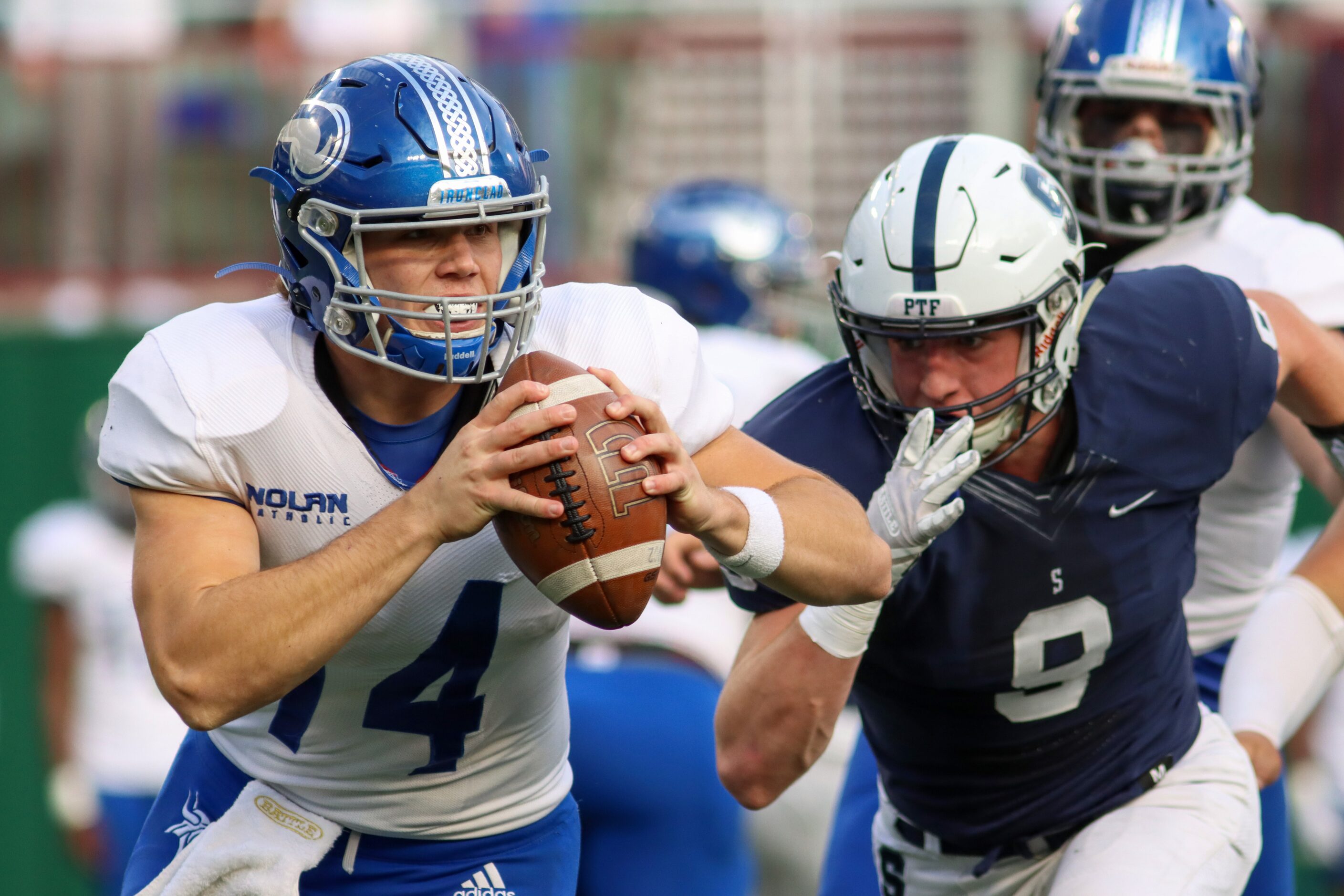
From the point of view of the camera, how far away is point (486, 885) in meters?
2.64

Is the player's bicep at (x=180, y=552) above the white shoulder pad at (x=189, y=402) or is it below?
below

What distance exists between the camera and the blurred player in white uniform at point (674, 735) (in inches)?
159

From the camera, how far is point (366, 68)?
251 centimetres

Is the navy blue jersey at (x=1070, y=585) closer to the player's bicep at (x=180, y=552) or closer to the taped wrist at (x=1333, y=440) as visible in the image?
the taped wrist at (x=1333, y=440)

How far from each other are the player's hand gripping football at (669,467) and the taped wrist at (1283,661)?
1.57 metres

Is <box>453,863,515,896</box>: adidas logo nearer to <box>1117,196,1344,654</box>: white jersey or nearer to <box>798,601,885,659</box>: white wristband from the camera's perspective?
<box>798,601,885,659</box>: white wristband

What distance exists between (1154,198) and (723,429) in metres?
1.66

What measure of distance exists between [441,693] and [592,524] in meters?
0.56

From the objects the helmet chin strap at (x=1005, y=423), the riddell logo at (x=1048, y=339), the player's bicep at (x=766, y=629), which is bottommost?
the player's bicep at (x=766, y=629)

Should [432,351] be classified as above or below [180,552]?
above

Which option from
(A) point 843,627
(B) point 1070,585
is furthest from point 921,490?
(B) point 1070,585

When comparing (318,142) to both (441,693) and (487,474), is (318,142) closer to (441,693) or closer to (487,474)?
(487,474)

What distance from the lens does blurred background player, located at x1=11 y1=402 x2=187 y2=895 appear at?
5723 mm

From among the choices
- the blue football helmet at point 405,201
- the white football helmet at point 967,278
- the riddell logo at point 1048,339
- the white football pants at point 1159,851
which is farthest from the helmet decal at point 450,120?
the white football pants at point 1159,851
